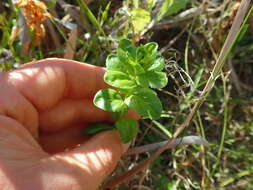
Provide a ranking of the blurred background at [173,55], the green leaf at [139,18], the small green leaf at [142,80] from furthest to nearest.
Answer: the blurred background at [173,55] < the green leaf at [139,18] < the small green leaf at [142,80]

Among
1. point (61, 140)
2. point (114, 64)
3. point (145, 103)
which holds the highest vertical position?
point (114, 64)

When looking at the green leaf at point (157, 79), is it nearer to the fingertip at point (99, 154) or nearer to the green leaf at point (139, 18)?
the fingertip at point (99, 154)

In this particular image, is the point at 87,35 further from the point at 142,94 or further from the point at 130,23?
the point at 142,94

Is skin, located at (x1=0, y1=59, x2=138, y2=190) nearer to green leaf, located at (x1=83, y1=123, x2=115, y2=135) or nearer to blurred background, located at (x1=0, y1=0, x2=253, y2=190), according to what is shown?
green leaf, located at (x1=83, y1=123, x2=115, y2=135)

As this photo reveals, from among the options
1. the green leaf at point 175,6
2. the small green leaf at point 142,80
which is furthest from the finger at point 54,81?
the green leaf at point 175,6

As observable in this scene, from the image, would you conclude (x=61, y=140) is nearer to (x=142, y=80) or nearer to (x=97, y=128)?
(x=97, y=128)

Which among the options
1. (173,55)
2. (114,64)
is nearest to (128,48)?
(114,64)

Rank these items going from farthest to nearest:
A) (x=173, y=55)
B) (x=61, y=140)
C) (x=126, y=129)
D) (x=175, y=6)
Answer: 1. (x=173, y=55)
2. (x=175, y=6)
3. (x=61, y=140)
4. (x=126, y=129)
